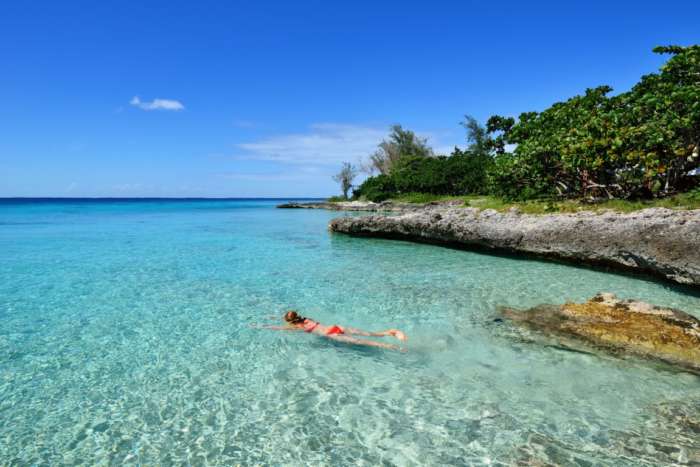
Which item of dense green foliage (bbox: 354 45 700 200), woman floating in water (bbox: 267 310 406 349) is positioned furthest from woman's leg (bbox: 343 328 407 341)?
dense green foliage (bbox: 354 45 700 200)

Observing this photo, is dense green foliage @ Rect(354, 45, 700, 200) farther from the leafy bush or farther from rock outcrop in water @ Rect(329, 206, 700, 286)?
the leafy bush

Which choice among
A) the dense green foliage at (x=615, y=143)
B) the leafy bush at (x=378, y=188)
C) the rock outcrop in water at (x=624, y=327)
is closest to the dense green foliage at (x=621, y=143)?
the dense green foliage at (x=615, y=143)

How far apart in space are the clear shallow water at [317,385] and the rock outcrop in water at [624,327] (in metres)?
0.45

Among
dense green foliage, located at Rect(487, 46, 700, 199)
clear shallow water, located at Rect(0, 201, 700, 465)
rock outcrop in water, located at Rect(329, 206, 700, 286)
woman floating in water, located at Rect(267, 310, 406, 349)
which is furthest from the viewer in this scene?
dense green foliage, located at Rect(487, 46, 700, 199)

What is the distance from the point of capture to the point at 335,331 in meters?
6.80

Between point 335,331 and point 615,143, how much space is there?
40.3 feet

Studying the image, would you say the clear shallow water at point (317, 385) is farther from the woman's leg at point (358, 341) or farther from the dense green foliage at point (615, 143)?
the dense green foliage at point (615, 143)

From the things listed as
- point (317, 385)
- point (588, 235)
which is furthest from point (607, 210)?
point (317, 385)

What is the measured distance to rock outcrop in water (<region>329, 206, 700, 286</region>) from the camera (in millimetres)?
9688

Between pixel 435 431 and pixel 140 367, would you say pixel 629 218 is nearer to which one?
pixel 435 431

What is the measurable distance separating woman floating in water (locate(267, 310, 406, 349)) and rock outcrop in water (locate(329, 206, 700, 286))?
7.89 m

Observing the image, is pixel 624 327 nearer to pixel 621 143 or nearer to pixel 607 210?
pixel 607 210

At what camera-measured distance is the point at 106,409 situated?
14.8 ft

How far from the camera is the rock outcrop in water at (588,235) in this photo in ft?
31.8
